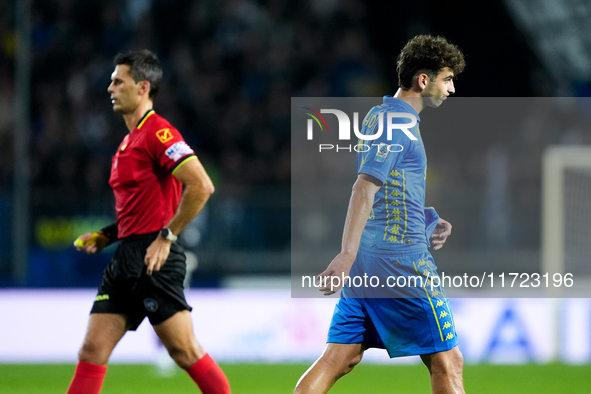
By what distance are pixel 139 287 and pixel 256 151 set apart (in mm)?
8904

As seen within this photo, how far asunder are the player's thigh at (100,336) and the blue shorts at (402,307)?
131 cm

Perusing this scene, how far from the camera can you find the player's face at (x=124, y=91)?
15.9ft

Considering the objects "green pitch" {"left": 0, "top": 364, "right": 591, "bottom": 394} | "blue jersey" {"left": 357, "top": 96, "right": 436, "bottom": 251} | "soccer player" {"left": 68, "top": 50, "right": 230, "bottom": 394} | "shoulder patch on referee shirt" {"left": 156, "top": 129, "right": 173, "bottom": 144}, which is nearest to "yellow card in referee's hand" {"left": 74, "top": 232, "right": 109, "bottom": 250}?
"soccer player" {"left": 68, "top": 50, "right": 230, "bottom": 394}

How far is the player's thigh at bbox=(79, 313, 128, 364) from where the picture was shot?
180 inches

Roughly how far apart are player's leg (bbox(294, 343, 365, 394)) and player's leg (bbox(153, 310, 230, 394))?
2.58 ft

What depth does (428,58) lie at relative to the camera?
13.1 ft

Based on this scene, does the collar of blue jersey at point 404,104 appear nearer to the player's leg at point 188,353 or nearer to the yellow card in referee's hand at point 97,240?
the player's leg at point 188,353

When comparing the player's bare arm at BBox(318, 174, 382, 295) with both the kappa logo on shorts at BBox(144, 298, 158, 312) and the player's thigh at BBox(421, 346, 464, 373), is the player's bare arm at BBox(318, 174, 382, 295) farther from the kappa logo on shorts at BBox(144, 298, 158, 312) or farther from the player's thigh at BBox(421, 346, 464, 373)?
the kappa logo on shorts at BBox(144, 298, 158, 312)

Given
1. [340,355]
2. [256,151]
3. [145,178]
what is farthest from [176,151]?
[256,151]

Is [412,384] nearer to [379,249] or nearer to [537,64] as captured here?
[379,249]

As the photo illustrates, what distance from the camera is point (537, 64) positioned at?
1501cm

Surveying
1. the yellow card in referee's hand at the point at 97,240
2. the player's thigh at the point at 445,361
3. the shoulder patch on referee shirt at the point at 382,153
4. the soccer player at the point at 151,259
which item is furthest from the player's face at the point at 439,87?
the yellow card in referee's hand at the point at 97,240

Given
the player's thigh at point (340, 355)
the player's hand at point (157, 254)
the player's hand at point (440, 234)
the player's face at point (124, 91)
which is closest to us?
the player's thigh at point (340, 355)

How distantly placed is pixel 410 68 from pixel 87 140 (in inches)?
397
